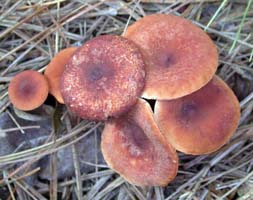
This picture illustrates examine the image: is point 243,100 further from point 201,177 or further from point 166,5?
point 166,5

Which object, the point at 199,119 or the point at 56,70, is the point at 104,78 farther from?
the point at 199,119

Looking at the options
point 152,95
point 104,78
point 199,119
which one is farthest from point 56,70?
point 199,119

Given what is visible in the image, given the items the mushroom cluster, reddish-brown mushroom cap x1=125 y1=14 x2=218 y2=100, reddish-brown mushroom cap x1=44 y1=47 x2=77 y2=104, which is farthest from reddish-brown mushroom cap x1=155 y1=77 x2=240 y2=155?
reddish-brown mushroom cap x1=44 y1=47 x2=77 y2=104

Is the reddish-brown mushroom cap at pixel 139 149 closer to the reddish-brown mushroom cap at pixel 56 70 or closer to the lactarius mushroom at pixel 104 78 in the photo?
the lactarius mushroom at pixel 104 78

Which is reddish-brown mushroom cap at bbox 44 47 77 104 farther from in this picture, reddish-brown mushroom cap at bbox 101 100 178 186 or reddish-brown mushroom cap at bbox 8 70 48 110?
reddish-brown mushroom cap at bbox 101 100 178 186

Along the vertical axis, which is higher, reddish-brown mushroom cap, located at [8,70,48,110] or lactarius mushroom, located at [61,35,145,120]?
lactarius mushroom, located at [61,35,145,120]
